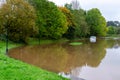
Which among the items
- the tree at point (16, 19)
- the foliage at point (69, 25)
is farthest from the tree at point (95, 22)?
the tree at point (16, 19)

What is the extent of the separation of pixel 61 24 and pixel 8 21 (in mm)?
16585

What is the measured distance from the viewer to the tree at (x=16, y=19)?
36.4 m

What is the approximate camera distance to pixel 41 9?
160 feet

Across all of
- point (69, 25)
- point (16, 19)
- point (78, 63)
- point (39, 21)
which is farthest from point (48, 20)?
point (78, 63)

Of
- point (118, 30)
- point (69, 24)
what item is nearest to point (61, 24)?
point (69, 24)

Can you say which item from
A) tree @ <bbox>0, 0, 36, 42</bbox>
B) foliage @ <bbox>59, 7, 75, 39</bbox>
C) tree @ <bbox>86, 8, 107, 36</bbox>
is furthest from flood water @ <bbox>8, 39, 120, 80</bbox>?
tree @ <bbox>86, 8, 107, 36</bbox>

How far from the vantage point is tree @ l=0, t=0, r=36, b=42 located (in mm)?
36375

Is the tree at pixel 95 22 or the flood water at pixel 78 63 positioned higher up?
the tree at pixel 95 22

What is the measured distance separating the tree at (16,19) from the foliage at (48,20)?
24.3 ft

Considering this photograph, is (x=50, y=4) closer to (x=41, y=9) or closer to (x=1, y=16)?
(x=41, y=9)

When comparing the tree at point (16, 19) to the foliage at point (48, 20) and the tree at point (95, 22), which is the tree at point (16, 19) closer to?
the foliage at point (48, 20)

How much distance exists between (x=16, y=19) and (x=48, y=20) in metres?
13.1

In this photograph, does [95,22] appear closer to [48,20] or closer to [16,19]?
[48,20]

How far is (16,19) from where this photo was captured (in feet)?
122
